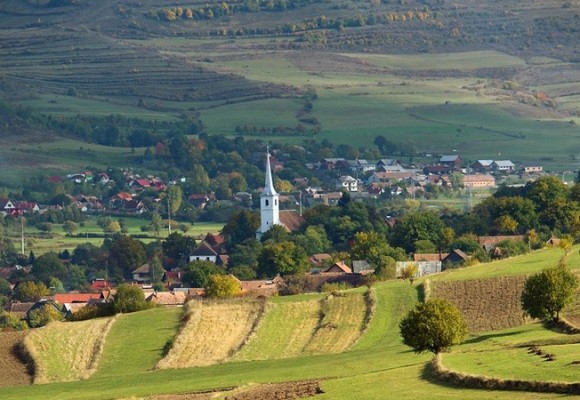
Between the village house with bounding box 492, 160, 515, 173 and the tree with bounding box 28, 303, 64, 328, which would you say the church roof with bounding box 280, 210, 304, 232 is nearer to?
the tree with bounding box 28, 303, 64, 328

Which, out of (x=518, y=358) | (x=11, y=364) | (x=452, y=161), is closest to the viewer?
(x=518, y=358)

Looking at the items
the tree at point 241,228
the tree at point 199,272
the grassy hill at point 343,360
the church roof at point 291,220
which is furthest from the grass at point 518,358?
the church roof at point 291,220

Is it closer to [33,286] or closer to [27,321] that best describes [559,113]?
[33,286]

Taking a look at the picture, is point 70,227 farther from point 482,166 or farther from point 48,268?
point 482,166

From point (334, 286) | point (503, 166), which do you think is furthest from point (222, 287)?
point (503, 166)

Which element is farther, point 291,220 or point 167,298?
point 291,220
